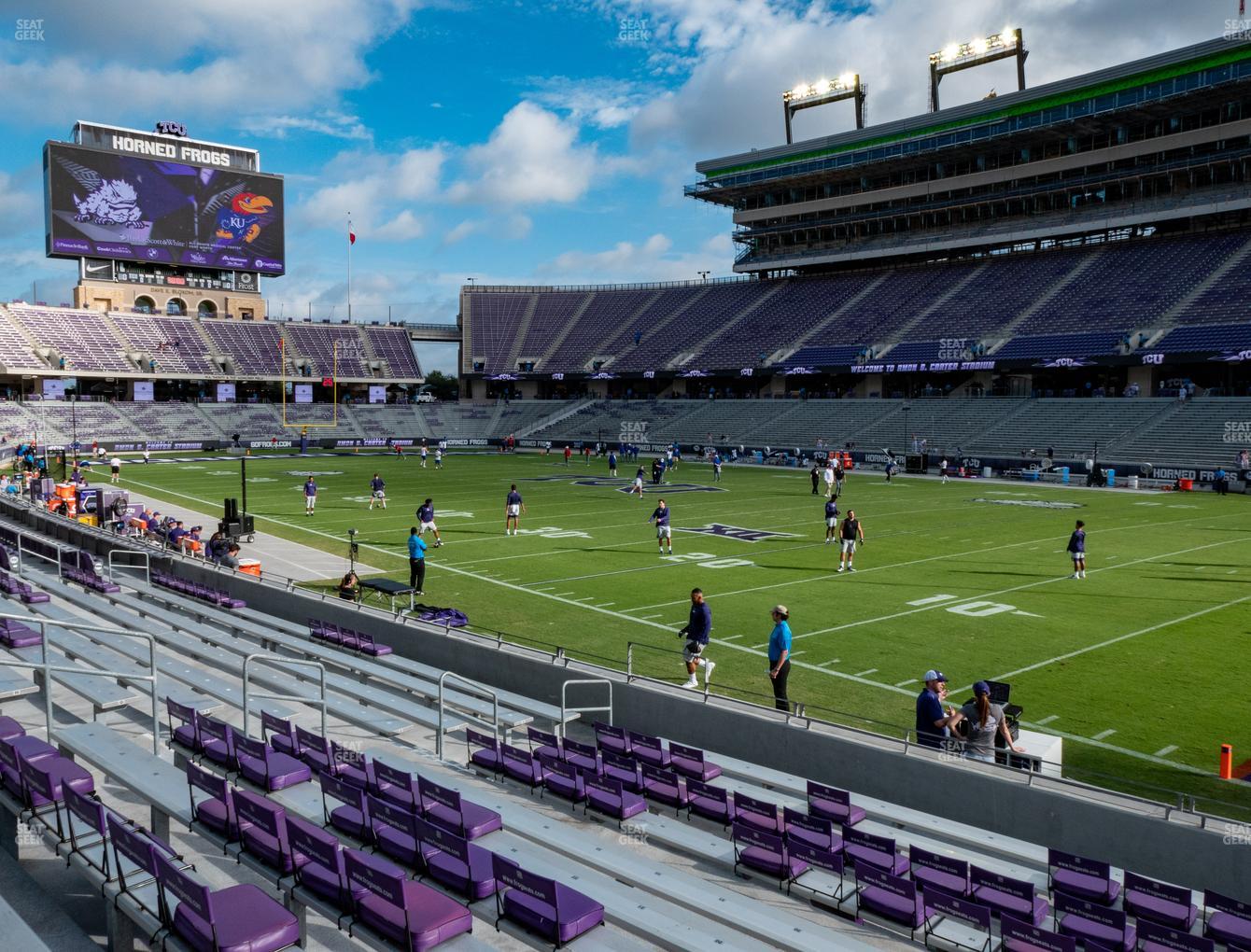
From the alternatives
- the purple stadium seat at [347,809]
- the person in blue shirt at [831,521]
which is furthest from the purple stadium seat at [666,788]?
the person in blue shirt at [831,521]

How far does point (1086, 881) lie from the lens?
6074 mm

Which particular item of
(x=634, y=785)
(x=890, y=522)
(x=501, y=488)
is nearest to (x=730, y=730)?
(x=634, y=785)

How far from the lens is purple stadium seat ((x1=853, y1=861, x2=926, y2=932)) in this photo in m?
5.81

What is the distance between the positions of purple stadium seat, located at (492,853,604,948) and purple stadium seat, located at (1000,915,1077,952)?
2.40 metres

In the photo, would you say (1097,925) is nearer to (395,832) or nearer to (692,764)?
(692,764)

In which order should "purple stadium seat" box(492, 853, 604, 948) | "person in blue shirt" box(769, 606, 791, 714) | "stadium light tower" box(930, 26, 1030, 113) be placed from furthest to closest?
"stadium light tower" box(930, 26, 1030, 113)
"person in blue shirt" box(769, 606, 791, 714)
"purple stadium seat" box(492, 853, 604, 948)

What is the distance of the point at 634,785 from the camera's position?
808cm

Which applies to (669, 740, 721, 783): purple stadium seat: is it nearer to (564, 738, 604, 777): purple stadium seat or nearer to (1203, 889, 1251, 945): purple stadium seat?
(564, 738, 604, 777): purple stadium seat

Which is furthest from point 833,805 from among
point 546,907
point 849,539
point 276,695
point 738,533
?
point 738,533

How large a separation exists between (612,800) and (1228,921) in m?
4.37

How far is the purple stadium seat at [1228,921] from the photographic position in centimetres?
528

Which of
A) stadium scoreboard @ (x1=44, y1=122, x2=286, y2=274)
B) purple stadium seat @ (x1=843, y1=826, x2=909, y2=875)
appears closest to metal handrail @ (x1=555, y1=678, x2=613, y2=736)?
purple stadium seat @ (x1=843, y1=826, x2=909, y2=875)

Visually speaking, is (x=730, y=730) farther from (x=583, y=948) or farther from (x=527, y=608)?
(x=527, y=608)

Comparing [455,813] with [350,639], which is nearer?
[455,813]
